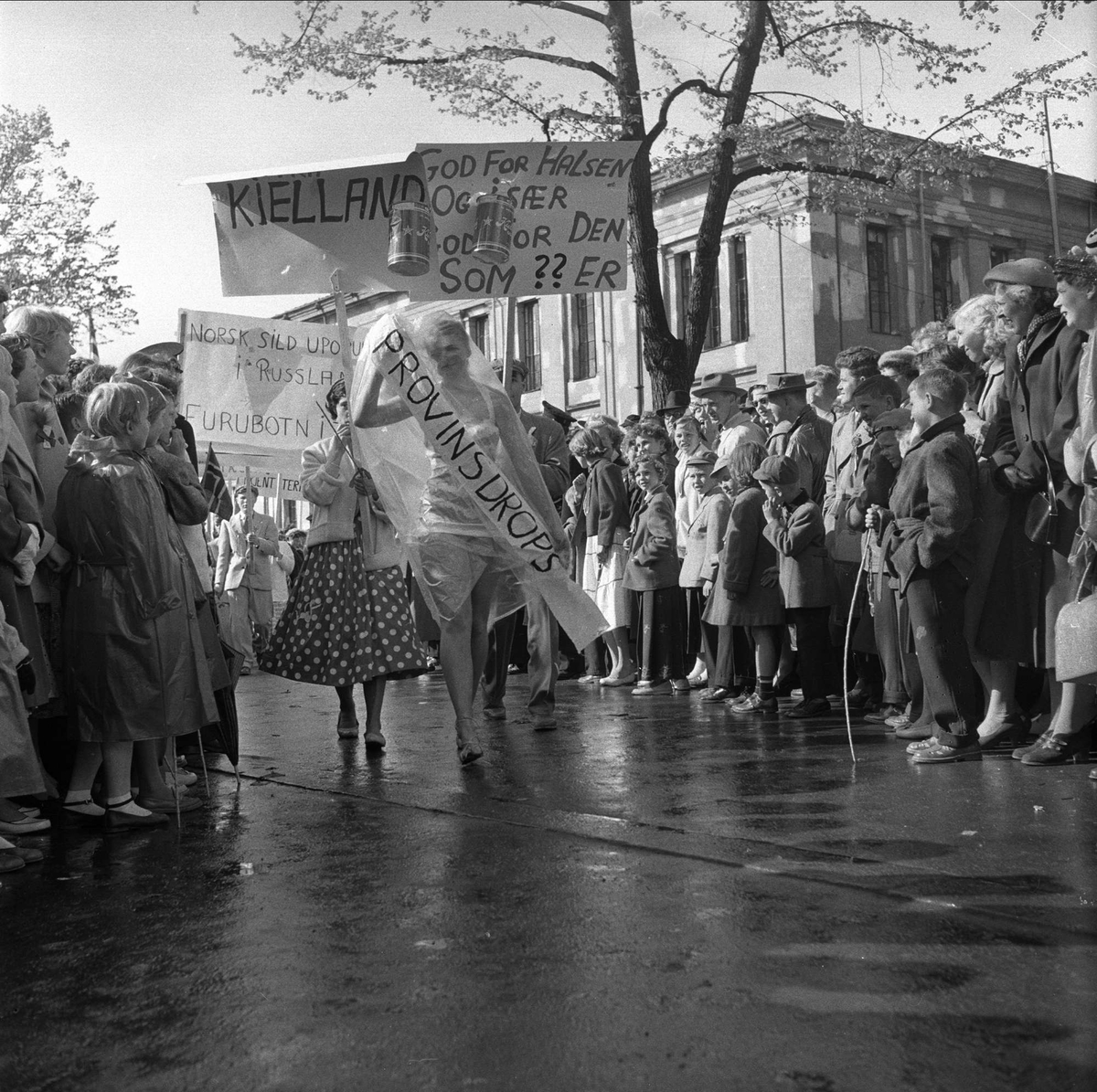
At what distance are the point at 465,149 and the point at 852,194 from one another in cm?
1364

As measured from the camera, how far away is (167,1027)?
294cm

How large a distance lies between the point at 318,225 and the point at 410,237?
0.78 m

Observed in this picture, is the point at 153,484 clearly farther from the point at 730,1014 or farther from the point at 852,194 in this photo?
the point at 852,194

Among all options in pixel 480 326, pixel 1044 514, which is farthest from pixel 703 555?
pixel 480 326

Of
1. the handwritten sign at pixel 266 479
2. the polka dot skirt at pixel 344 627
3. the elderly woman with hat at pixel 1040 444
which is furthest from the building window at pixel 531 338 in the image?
the elderly woman with hat at pixel 1040 444

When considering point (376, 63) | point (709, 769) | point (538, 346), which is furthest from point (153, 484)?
point (538, 346)

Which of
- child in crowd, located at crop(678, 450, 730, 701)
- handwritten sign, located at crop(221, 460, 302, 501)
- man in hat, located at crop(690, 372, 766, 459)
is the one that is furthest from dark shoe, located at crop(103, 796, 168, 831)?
man in hat, located at crop(690, 372, 766, 459)

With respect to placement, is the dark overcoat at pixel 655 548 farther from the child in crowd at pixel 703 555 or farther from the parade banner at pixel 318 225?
the parade banner at pixel 318 225

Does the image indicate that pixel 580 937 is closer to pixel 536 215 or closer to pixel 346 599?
pixel 346 599

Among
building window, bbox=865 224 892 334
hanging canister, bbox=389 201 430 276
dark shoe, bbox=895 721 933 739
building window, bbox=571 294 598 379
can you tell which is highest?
building window, bbox=571 294 598 379

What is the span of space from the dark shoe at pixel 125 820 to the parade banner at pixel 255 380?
5431mm

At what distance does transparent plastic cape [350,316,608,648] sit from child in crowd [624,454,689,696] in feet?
11.4

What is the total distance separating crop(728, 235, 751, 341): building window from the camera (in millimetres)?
30594

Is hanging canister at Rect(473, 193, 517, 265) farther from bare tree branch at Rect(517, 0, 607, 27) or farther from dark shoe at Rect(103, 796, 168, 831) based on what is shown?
bare tree branch at Rect(517, 0, 607, 27)
